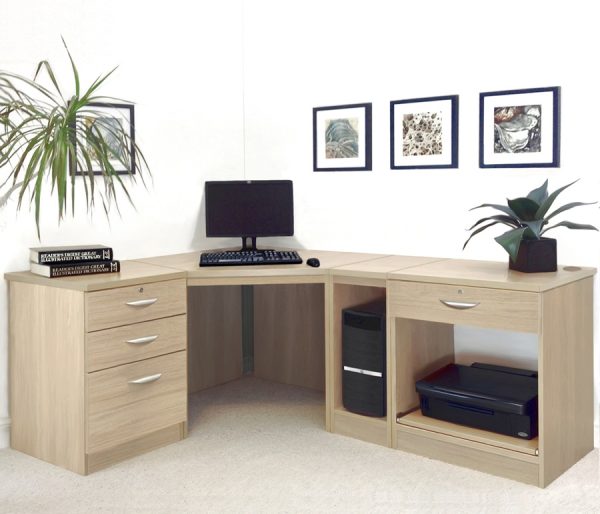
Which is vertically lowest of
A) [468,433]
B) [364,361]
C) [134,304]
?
[468,433]

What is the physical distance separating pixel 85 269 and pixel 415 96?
168 centimetres

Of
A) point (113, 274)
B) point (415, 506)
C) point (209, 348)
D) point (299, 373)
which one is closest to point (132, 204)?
point (113, 274)

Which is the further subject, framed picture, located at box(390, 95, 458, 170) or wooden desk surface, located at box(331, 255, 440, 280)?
framed picture, located at box(390, 95, 458, 170)

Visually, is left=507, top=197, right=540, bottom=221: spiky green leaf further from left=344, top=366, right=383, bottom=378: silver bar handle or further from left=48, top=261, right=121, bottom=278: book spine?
left=48, top=261, right=121, bottom=278: book spine

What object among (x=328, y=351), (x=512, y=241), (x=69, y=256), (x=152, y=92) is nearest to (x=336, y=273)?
(x=328, y=351)

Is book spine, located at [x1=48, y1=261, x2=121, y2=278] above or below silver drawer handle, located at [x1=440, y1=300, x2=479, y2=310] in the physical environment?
above

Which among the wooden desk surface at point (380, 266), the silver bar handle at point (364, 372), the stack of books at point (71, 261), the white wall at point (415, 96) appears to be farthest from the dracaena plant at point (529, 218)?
the stack of books at point (71, 261)

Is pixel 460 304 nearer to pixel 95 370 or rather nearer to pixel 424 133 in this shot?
pixel 424 133

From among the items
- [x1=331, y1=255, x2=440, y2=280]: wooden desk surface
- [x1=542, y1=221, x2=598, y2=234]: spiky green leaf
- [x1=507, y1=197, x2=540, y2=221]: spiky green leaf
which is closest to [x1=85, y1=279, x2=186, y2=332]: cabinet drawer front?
[x1=331, y1=255, x2=440, y2=280]: wooden desk surface

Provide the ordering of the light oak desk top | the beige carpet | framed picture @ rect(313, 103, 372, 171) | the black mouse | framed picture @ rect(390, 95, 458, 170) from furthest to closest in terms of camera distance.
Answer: framed picture @ rect(313, 103, 372, 171)
framed picture @ rect(390, 95, 458, 170)
the black mouse
the light oak desk top
the beige carpet

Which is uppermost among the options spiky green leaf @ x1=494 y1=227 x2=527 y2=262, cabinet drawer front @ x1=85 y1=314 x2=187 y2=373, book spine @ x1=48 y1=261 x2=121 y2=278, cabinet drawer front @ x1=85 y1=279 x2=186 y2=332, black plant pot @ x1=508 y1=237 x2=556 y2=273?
spiky green leaf @ x1=494 y1=227 x2=527 y2=262

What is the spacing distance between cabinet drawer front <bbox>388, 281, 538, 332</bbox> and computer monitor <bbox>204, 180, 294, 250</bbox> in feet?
3.17

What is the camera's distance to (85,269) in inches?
124

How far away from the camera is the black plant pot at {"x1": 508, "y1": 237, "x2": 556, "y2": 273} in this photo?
9.90 feet
